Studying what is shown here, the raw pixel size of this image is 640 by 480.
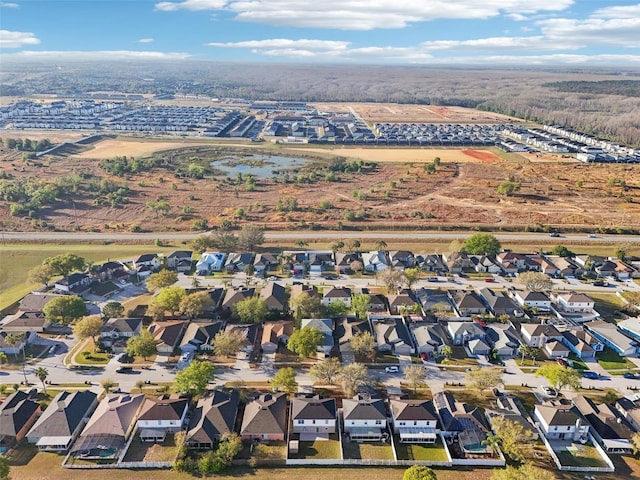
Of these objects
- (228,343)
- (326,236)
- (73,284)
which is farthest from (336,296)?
(73,284)

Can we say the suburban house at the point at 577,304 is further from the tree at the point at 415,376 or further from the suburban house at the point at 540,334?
the tree at the point at 415,376

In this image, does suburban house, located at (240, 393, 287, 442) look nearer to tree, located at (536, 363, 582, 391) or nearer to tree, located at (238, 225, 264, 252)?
tree, located at (536, 363, 582, 391)

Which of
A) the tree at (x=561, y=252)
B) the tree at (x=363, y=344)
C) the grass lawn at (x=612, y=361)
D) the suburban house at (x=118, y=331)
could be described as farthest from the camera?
the tree at (x=561, y=252)

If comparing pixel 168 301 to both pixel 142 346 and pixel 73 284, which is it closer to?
pixel 142 346

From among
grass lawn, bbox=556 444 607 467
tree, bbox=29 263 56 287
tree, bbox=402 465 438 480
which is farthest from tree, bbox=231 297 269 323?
grass lawn, bbox=556 444 607 467

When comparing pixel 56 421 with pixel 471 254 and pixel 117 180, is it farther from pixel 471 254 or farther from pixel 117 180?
pixel 117 180

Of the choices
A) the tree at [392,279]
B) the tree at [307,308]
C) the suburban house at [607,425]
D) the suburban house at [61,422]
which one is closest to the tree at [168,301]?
the tree at [307,308]
